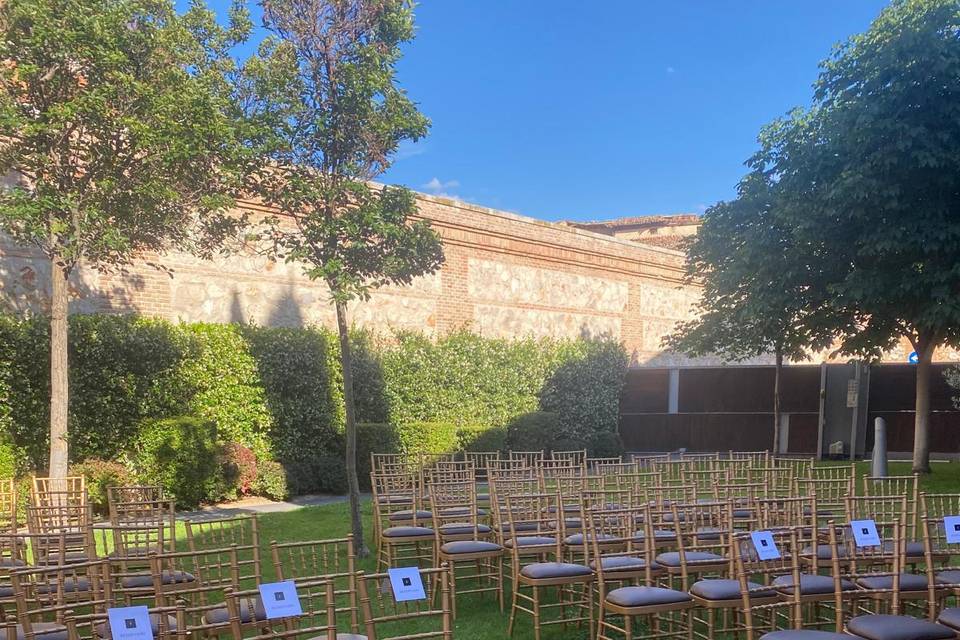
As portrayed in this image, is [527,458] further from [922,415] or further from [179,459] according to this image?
[922,415]

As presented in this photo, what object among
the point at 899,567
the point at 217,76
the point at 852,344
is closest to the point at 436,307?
the point at 852,344

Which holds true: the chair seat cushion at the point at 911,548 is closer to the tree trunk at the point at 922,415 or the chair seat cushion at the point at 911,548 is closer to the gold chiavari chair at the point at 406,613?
the gold chiavari chair at the point at 406,613

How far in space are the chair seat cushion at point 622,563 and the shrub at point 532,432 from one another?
11009mm

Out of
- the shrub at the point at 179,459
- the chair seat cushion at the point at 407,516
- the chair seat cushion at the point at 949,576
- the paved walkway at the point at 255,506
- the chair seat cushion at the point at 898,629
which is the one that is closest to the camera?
the chair seat cushion at the point at 898,629

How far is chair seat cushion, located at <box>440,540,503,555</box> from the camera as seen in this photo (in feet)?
21.6

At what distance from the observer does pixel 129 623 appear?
330 centimetres

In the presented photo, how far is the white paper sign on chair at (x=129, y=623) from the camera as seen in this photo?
3271 mm

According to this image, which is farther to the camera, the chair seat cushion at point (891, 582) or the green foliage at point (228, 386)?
the green foliage at point (228, 386)

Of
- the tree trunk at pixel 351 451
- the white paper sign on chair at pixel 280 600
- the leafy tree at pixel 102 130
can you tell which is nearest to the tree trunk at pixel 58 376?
the leafy tree at pixel 102 130

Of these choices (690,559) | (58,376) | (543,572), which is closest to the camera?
(543,572)

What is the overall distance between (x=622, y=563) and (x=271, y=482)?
7.94 meters

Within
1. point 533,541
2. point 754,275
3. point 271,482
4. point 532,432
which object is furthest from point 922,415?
point 271,482

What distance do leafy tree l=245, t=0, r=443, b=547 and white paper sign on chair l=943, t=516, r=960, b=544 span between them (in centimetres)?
511

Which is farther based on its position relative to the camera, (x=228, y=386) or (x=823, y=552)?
(x=228, y=386)
